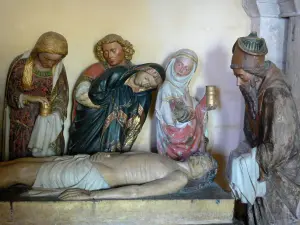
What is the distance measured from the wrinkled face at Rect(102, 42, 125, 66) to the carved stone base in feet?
4.67

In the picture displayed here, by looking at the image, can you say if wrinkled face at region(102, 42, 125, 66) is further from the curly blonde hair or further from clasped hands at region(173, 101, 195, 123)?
clasped hands at region(173, 101, 195, 123)

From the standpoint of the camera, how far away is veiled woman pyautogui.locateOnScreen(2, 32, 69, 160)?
3.95 m

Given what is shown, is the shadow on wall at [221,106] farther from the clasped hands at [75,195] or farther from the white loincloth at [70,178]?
the clasped hands at [75,195]

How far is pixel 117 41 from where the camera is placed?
410 cm

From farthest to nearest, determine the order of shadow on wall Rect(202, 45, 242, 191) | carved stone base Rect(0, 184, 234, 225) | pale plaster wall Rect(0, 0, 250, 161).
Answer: shadow on wall Rect(202, 45, 242, 191) → pale plaster wall Rect(0, 0, 250, 161) → carved stone base Rect(0, 184, 234, 225)

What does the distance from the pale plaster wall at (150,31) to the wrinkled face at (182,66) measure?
19.4 inches

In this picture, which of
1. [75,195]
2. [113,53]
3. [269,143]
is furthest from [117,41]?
[269,143]

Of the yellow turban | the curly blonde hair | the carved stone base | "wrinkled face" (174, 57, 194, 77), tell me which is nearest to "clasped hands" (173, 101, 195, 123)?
"wrinkled face" (174, 57, 194, 77)

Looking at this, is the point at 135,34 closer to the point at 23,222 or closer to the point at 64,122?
the point at 64,122

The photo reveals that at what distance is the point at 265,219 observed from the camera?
3410 mm

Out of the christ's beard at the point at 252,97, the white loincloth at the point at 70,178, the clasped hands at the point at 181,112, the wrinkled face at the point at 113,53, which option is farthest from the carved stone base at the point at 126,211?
the wrinkled face at the point at 113,53

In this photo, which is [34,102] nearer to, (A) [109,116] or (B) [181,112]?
(A) [109,116]

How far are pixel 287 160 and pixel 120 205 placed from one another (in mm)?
1289

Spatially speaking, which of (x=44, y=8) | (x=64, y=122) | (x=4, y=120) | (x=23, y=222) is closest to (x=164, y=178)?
(x=23, y=222)
